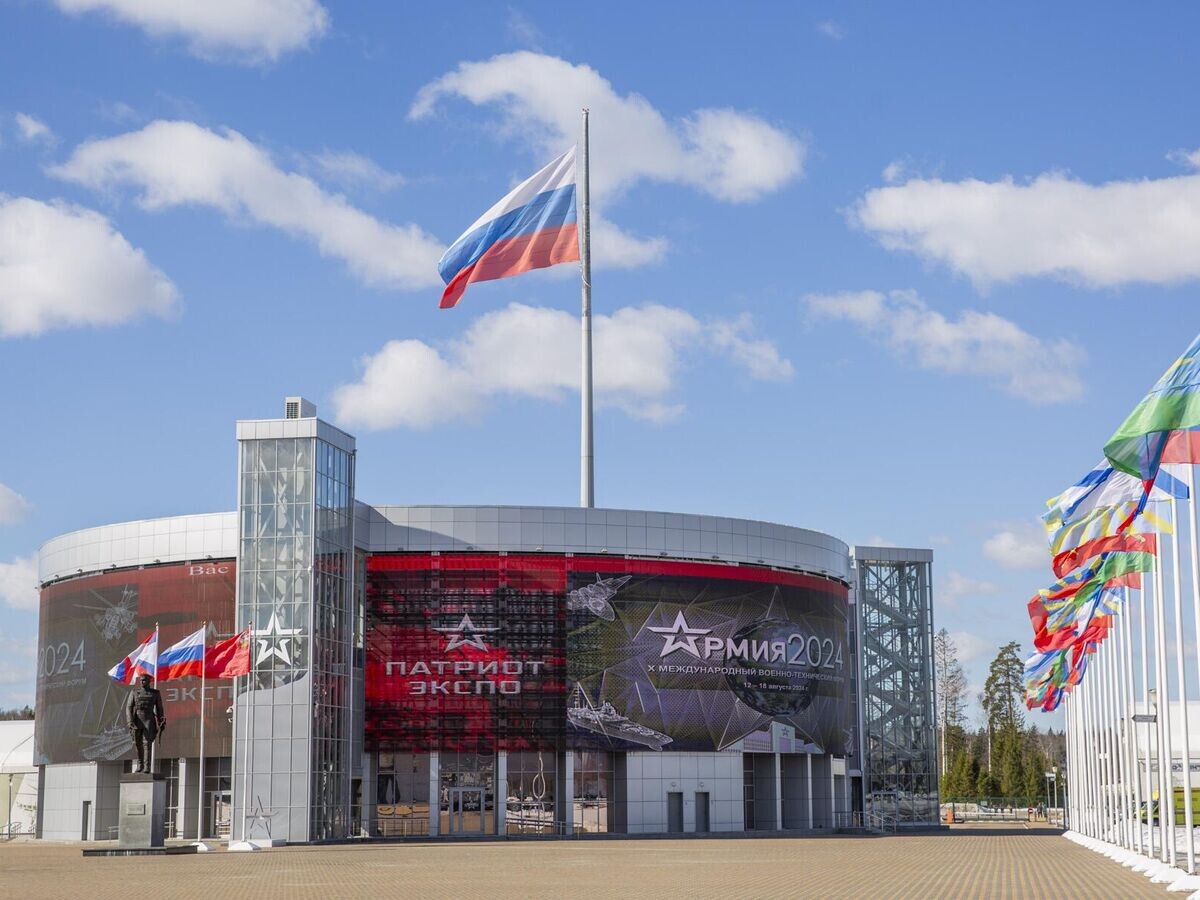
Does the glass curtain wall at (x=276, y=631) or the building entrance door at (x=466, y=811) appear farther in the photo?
A: the building entrance door at (x=466, y=811)

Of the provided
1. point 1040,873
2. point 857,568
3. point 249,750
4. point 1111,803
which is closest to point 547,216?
point 249,750

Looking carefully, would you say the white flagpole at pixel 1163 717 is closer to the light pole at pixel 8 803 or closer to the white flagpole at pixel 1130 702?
the white flagpole at pixel 1130 702

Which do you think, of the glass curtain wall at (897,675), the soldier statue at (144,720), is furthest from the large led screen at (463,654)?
the glass curtain wall at (897,675)

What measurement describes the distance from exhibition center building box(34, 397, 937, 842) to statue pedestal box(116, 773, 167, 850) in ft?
47.4

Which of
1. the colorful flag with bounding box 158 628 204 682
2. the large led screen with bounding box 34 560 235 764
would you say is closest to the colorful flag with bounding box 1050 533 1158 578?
the colorful flag with bounding box 158 628 204 682

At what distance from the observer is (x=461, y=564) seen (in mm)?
73938

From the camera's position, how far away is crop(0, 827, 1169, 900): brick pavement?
3050cm

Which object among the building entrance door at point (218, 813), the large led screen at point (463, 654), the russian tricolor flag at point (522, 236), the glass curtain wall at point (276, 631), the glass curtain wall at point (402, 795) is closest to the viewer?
the russian tricolor flag at point (522, 236)

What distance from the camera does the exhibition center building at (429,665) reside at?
2704 inches

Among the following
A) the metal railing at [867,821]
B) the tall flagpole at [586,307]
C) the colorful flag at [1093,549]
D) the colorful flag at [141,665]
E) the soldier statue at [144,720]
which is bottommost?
the metal railing at [867,821]

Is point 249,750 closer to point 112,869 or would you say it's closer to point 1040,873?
point 112,869

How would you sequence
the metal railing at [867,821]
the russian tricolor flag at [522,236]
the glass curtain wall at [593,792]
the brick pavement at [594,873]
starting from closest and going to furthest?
1. the brick pavement at [594,873]
2. the russian tricolor flag at [522,236]
3. the glass curtain wall at [593,792]
4. the metal railing at [867,821]

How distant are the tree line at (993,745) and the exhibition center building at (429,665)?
50.8m

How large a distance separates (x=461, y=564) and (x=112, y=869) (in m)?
32.9
